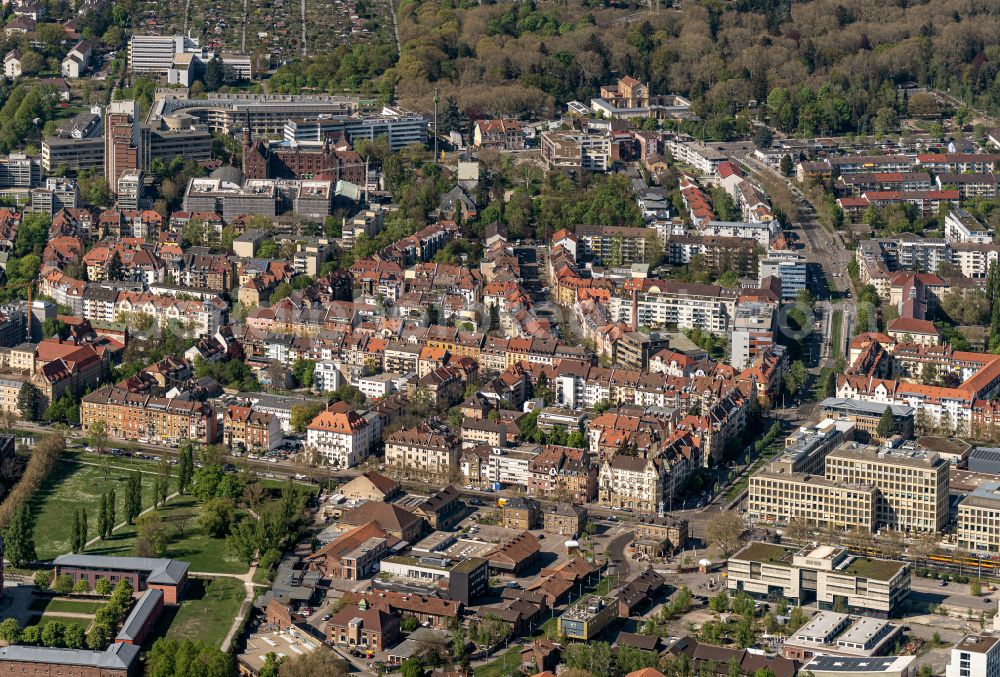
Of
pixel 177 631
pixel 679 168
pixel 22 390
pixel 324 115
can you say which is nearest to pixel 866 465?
pixel 177 631

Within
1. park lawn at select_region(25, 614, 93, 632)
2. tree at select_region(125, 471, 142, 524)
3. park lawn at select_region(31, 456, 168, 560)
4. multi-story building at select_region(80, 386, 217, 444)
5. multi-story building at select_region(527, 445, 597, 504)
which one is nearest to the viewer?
park lawn at select_region(25, 614, 93, 632)

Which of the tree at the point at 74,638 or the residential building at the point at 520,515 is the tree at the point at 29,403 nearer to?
the residential building at the point at 520,515

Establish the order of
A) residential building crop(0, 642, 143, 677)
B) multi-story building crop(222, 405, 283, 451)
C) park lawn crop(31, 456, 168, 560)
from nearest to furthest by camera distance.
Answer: residential building crop(0, 642, 143, 677) < park lawn crop(31, 456, 168, 560) < multi-story building crop(222, 405, 283, 451)

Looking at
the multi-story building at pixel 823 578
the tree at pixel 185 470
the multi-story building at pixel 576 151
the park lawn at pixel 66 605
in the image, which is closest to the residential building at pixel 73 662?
the park lawn at pixel 66 605

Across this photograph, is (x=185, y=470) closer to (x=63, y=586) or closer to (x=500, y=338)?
(x=63, y=586)

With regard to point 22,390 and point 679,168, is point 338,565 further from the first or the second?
point 679,168

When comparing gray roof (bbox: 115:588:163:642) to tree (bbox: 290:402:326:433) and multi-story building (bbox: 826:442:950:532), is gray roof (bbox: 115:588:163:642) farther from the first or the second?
multi-story building (bbox: 826:442:950:532)

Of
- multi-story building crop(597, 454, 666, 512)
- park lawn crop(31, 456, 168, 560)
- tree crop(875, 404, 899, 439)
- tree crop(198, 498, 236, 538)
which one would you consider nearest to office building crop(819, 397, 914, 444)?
tree crop(875, 404, 899, 439)
